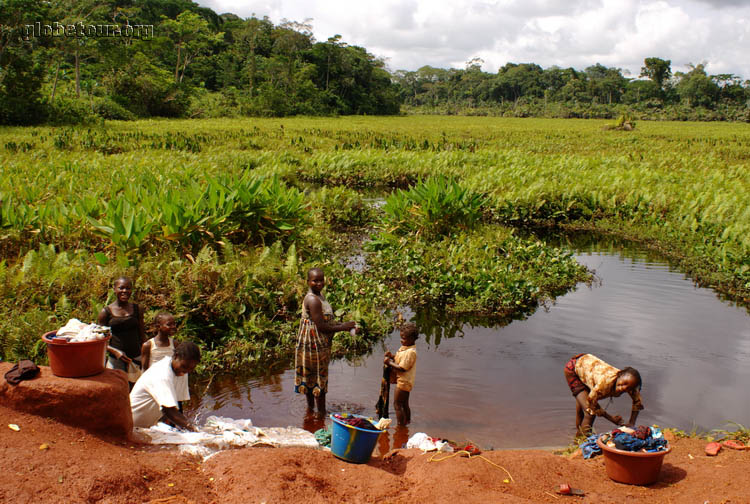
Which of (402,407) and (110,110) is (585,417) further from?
(110,110)

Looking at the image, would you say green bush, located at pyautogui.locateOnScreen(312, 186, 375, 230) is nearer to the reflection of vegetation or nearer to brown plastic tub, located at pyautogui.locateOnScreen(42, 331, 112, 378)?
the reflection of vegetation

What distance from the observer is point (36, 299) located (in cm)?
625

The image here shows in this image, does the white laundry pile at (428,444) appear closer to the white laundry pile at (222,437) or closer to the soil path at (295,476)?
the soil path at (295,476)

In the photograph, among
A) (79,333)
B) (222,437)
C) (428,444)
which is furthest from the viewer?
(428,444)

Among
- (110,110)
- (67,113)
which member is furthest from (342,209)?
(110,110)

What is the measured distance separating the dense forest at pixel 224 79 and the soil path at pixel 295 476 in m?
25.1

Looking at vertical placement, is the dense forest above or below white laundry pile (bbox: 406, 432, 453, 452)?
above

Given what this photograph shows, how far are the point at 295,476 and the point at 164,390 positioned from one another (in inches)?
47.5

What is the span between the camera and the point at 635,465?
366cm

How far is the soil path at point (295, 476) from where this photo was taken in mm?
2912

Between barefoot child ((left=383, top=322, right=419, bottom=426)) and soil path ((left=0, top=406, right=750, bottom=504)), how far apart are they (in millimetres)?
959

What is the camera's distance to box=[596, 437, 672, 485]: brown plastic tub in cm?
361

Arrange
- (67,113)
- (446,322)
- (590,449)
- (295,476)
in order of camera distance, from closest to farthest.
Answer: (295,476), (590,449), (446,322), (67,113)

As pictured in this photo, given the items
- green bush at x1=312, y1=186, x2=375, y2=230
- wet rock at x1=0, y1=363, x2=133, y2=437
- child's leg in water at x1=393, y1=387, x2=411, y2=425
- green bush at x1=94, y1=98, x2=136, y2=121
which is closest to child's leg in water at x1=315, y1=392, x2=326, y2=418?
child's leg in water at x1=393, y1=387, x2=411, y2=425
